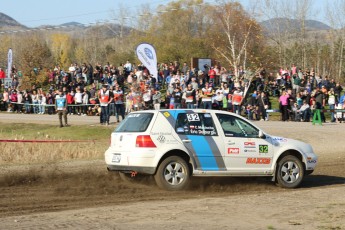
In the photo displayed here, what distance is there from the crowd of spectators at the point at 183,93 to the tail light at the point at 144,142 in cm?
1717

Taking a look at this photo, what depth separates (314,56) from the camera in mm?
64438

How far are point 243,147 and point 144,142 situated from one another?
2249mm

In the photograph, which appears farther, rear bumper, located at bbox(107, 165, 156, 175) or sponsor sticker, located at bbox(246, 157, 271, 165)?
sponsor sticker, located at bbox(246, 157, 271, 165)

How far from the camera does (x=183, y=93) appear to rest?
32.2 metres

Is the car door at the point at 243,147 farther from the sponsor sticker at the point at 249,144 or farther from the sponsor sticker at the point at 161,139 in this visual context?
the sponsor sticker at the point at 161,139

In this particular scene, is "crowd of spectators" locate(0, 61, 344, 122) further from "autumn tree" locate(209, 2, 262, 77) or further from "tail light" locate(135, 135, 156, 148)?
"tail light" locate(135, 135, 156, 148)

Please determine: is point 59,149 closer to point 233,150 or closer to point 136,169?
point 136,169

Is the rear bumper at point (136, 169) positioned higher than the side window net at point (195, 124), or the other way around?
the side window net at point (195, 124)

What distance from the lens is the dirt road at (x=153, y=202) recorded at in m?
9.91

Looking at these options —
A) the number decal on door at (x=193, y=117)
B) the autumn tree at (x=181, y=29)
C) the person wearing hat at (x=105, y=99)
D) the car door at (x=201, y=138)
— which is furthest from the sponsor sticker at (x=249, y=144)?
the autumn tree at (x=181, y=29)

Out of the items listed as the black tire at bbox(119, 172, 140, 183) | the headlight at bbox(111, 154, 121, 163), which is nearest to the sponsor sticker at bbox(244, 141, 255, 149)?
the black tire at bbox(119, 172, 140, 183)

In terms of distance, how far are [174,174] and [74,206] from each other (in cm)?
258

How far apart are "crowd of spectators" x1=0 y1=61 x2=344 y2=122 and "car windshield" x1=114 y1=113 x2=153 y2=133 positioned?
16.5 meters

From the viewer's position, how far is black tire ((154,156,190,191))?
43.4ft
